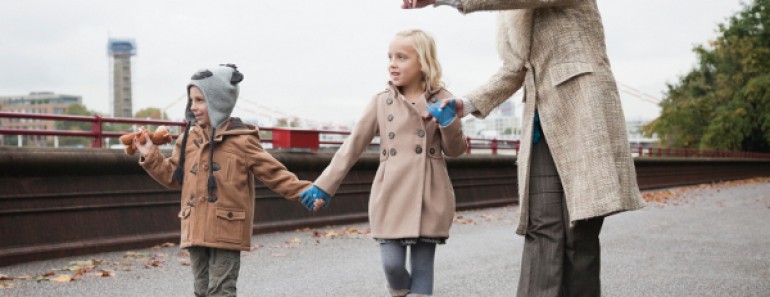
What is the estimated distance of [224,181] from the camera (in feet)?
13.2

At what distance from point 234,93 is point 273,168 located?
435 mm

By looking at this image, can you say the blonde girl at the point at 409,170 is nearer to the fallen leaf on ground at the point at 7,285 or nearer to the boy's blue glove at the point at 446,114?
the boy's blue glove at the point at 446,114

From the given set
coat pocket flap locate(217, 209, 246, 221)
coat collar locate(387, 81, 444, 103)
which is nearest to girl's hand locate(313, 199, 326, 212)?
coat pocket flap locate(217, 209, 246, 221)

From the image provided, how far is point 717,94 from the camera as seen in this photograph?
2012 inches

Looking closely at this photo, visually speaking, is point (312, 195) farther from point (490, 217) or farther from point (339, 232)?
point (490, 217)

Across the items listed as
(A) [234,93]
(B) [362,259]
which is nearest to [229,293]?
(A) [234,93]

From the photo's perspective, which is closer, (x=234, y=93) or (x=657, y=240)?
(x=234, y=93)

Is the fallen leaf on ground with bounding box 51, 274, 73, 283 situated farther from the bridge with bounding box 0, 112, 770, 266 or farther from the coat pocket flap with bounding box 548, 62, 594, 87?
the coat pocket flap with bounding box 548, 62, 594, 87

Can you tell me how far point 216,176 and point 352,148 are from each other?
659 mm

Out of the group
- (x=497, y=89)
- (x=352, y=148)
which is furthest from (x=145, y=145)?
(x=497, y=89)

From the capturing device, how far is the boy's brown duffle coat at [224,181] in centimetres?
395

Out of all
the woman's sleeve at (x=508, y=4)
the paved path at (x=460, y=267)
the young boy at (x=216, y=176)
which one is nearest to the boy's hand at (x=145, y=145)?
the young boy at (x=216, y=176)

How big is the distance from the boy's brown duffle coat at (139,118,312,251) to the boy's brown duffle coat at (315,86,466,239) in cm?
29

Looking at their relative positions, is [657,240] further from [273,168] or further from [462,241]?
[273,168]
